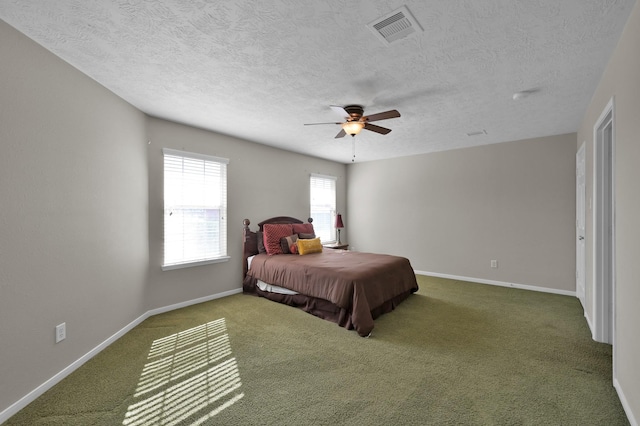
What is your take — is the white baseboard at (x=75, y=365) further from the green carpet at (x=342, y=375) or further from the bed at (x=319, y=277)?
the bed at (x=319, y=277)

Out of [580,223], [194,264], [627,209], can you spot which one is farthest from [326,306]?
[580,223]

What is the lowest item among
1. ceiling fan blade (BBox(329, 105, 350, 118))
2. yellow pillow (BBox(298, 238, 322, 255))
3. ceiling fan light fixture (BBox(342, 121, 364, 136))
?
yellow pillow (BBox(298, 238, 322, 255))

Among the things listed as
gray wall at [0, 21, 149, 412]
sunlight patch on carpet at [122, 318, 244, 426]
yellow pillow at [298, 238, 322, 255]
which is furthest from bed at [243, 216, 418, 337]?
gray wall at [0, 21, 149, 412]

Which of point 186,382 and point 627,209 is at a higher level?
point 627,209

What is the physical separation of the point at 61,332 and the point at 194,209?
6.92ft

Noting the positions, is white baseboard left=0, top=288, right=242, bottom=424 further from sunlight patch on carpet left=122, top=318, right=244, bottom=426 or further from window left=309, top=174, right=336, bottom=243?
window left=309, top=174, right=336, bottom=243

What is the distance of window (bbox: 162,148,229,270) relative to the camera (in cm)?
387

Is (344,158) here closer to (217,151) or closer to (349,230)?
(349,230)

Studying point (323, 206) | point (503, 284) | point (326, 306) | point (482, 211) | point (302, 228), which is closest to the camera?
point (326, 306)

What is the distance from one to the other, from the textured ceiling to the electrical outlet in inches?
84.4

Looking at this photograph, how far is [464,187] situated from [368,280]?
320 cm

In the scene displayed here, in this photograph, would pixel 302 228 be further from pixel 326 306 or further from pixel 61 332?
pixel 61 332

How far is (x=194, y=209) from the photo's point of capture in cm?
412

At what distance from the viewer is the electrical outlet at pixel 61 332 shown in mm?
2243
